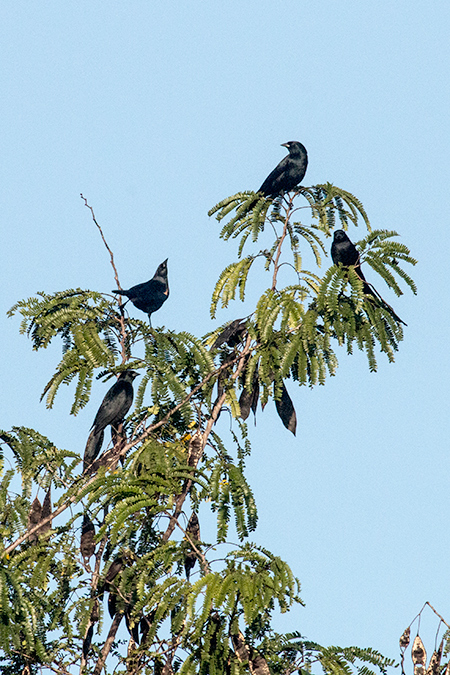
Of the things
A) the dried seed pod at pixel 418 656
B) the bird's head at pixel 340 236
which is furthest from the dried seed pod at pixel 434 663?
the bird's head at pixel 340 236

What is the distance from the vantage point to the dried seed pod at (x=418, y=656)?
538 centimetres

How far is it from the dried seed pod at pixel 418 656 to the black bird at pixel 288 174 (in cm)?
382

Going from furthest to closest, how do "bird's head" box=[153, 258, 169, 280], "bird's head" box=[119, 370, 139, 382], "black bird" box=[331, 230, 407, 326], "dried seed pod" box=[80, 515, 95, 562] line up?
"bird's head" box=[153, 258, 169, 280], "black bird" box=[331, 230, 407, 326], "bird's head" box=[119, 370, 139, 382], "dried seed pod" box=[80, 515, 95, 562]

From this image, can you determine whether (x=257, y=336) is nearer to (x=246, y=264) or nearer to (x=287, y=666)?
(x=246, y=264)

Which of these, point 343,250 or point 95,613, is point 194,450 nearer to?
point 95,613

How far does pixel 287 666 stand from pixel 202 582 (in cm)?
92

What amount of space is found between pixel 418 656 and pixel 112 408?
2709 millimetres

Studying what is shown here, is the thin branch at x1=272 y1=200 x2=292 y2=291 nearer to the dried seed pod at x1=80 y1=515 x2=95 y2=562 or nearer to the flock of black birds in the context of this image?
the flock of black birds

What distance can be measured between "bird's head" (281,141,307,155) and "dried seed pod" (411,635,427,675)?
193 inches

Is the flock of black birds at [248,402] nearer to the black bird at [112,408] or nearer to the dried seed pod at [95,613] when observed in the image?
the black bird at [112,408]

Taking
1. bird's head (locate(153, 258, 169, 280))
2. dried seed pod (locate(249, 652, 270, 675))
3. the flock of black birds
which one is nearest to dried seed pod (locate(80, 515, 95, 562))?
the flock of black birds

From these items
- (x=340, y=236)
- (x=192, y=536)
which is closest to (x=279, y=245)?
(x=340, y=236)

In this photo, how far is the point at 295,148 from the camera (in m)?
9.06

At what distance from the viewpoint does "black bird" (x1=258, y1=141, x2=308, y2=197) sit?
812 cm
